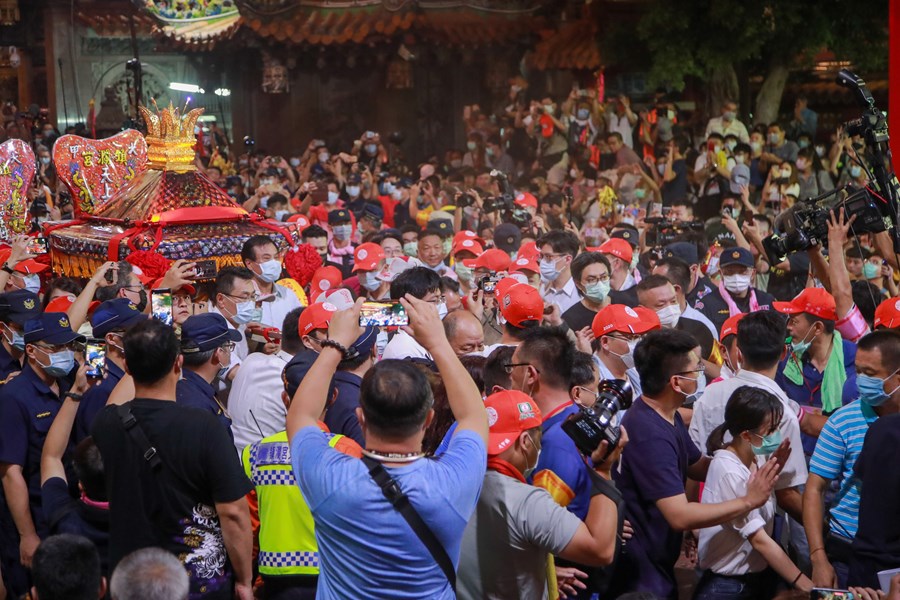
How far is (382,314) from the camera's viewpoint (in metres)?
3.86

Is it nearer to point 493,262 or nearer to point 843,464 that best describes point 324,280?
point 493,262

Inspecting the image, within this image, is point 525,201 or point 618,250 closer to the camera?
point 618,250

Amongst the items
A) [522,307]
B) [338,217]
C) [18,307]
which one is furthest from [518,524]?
[338,217]

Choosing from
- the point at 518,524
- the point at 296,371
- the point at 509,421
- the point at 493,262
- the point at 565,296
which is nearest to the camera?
the point at 518,524

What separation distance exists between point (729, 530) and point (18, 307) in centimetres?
358

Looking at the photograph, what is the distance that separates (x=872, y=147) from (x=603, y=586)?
2.50 m

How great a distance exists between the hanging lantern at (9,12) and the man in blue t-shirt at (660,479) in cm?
1668

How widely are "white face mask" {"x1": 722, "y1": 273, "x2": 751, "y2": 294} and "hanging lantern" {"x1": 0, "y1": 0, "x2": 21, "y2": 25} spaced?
14607 mm

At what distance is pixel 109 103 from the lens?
18.0m

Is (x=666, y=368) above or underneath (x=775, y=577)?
above

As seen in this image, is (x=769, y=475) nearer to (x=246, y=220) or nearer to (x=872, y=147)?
(x=872, y=147)

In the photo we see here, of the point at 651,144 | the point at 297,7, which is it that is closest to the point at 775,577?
the point at 651,144

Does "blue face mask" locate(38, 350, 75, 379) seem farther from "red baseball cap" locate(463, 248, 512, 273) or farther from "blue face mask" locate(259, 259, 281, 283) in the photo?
"red baseball cap" locate(463, 248, 512, 273)

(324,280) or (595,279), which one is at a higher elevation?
(595,279)
